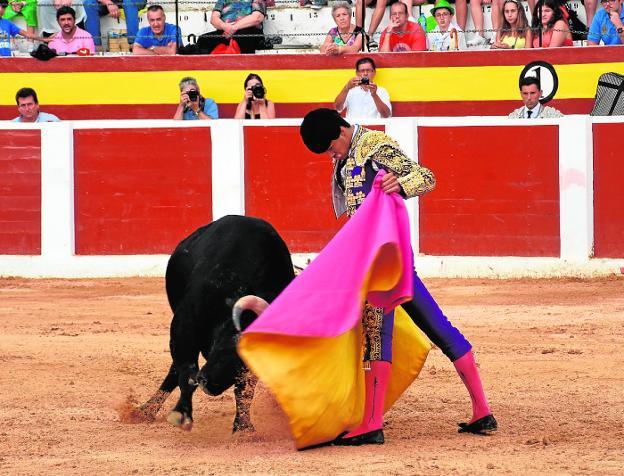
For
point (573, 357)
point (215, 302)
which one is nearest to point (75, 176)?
point (573, 357)

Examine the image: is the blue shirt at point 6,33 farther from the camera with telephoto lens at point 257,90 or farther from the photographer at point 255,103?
the camera with telephoto lens at point 257,90

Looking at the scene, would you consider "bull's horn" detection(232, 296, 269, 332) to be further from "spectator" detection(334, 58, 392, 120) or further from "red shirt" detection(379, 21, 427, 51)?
"red shirt" detection(379, 21, 427, 51)

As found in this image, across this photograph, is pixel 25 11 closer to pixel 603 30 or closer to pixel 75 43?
pixel 75 43

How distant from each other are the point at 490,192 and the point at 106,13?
128 inches

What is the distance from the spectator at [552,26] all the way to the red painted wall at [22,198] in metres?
3.37

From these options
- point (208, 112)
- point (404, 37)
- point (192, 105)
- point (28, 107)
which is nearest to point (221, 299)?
point (192, 105)

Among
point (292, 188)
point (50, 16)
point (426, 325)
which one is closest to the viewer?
point (426, 325)

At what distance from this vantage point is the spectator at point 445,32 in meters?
8.70

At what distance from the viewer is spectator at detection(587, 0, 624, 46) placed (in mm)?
8422

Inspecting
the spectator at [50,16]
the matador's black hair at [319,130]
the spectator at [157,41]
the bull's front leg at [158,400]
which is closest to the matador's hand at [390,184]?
the matador's black hair at [319,130]

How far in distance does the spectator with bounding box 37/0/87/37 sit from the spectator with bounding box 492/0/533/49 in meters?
2.96

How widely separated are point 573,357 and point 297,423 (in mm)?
2111

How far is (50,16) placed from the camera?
952cm

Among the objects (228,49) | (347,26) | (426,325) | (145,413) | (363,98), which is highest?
(347,26)
